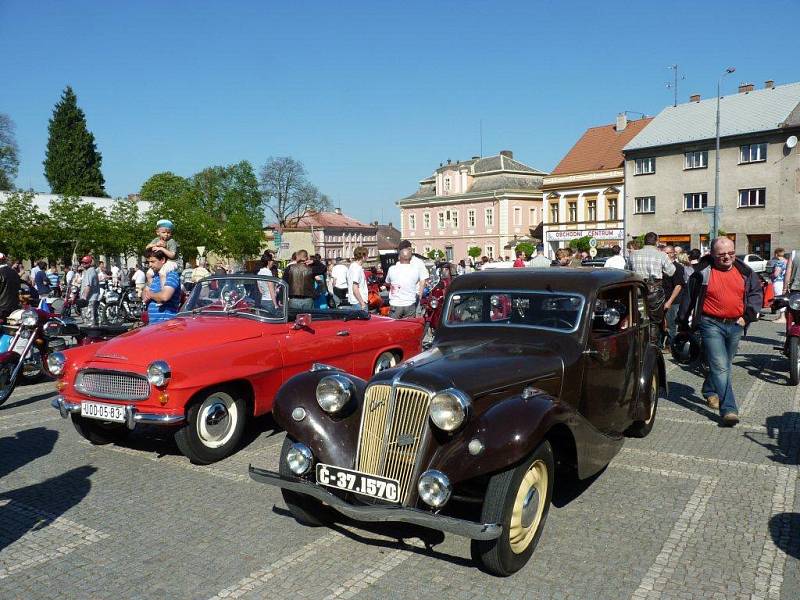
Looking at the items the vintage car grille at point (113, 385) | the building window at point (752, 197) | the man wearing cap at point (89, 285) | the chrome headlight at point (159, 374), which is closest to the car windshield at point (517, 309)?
the chrome headlight at point (159, 374)

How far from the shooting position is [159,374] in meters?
5.33

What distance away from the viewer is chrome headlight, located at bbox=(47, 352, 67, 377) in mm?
6004

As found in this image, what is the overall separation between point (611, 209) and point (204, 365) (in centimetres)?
5004

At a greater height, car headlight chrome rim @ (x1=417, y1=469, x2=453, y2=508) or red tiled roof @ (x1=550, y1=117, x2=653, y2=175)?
red tiled roof @ (x1=550, y1=117, x2=653, y2=175)

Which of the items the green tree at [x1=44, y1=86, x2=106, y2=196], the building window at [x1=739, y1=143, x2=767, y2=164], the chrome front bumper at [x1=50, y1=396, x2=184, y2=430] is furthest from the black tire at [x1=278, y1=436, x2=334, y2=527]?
→ the green tree at [x1=44, y1=86, x2=106, y2=196]

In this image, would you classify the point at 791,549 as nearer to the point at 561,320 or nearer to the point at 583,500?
the point at 583,500

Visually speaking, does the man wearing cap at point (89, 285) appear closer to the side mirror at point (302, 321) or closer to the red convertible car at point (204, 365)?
the red convertible car at point (204, 365)

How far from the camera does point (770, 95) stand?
142 ft

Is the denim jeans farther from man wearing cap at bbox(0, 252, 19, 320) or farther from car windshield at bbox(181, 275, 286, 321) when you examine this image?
man wearing cap at bbox(0, 252, 19, 320)

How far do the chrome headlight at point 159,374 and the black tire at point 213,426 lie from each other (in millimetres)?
354

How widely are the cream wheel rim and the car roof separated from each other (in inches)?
66.5

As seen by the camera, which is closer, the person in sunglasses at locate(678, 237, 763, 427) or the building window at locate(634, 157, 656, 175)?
the person in sunglasses at locate(678, 237, 763, 427)

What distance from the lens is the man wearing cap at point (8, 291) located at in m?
8.75

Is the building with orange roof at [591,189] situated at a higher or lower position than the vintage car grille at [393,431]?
higher
